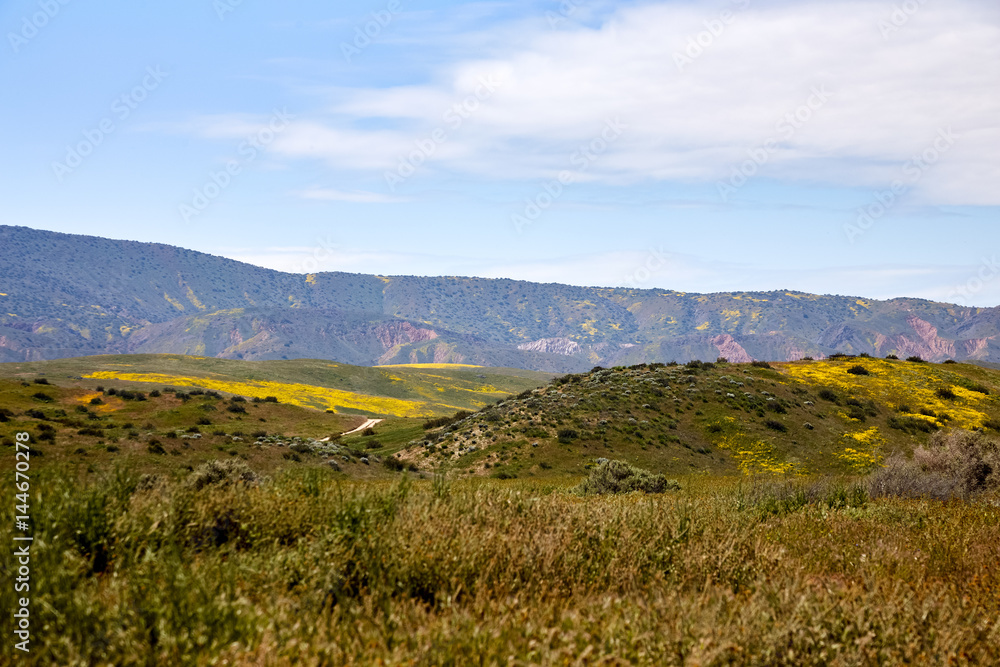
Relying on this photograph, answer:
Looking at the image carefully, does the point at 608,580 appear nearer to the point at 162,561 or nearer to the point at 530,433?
the point at 162,561

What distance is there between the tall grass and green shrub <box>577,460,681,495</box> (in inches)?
393

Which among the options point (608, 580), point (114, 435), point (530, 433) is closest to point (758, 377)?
point (530, 433)

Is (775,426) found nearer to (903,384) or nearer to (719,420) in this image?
(719,420)

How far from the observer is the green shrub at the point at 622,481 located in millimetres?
18469

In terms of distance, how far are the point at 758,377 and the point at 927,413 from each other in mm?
11920

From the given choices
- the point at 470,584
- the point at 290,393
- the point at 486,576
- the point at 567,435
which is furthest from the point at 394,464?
the point at 290,393

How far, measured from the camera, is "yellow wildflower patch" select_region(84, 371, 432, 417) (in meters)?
104

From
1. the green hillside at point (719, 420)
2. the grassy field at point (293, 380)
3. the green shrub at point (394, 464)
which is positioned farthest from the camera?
the grassy field at point (293, 380)

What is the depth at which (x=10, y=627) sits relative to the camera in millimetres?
4023

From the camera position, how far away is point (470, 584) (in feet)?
18.5

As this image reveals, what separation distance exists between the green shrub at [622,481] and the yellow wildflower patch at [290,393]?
8718 centimetres

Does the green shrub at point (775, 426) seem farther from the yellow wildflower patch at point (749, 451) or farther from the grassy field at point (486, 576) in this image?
the grassy field at point (486, 576)

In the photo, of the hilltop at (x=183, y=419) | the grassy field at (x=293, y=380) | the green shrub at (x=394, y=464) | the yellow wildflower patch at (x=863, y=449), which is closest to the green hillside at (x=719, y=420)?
the yellow wildflower patch at (x=863, y=449)

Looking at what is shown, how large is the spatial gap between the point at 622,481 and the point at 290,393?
329 ft
